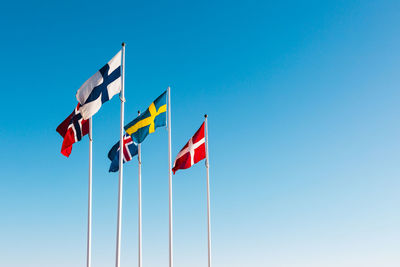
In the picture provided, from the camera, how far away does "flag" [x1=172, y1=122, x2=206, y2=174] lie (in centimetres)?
3203

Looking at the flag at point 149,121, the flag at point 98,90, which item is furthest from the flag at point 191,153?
the flag at point 98,90

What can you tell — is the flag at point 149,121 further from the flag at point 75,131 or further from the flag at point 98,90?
the flag at point 98,90

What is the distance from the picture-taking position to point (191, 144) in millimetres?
32531

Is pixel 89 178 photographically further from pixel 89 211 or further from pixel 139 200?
pixel 139 200

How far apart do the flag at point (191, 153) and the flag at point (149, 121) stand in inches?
91.6

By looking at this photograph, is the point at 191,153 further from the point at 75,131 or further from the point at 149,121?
the point at 75,131

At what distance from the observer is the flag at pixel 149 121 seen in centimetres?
2891

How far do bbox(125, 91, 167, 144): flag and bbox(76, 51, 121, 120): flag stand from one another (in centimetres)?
289

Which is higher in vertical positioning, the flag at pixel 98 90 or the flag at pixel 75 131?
the flag at pixel 98 90

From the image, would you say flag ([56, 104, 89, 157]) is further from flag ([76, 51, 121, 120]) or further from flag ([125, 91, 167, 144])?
flag ([125, 91, 167, 144])

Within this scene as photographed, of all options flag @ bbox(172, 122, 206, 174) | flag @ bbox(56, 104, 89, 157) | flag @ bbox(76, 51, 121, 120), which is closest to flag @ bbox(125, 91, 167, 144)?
flag @ bbox(172, 122, 206, 174)

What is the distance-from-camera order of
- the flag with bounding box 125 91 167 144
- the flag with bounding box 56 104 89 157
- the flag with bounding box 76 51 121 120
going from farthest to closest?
the flag with bounding box 125 91 167 144 < the flag with bounding box 56 104 89 157 < the flag with bounding box 76 51 121 120

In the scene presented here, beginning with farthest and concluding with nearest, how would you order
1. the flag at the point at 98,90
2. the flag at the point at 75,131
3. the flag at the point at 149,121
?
the flag at the point at 149,121 → the flag at the point at 75,131 → the flag at the point at 98,90

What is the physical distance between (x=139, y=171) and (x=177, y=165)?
4.30m
